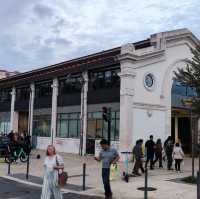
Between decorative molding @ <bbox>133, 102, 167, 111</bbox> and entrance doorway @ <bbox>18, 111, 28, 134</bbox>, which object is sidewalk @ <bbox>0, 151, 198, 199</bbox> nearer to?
decorative molding @ <bbox>133, 102, 167, 111</bbox>

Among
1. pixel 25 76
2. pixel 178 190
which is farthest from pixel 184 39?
pixel 178 190

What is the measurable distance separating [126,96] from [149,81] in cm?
260

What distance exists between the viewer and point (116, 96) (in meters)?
27.1

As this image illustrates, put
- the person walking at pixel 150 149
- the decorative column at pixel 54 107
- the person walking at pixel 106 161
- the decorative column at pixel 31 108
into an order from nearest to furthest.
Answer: the person walking at pixel 106 161 < the person walking at pixel 150 149 < the decorative column at pixel 54 107 < the decorative column at pixel 31 108

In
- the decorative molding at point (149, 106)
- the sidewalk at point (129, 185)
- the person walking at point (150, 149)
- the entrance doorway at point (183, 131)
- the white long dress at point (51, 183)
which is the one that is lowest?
the sidewalk at point (129, 185)

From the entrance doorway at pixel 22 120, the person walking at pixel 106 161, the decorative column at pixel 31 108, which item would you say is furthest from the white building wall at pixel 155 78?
the entrance doorway at pixel 22 120

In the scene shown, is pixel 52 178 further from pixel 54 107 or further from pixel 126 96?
pixel 54 107

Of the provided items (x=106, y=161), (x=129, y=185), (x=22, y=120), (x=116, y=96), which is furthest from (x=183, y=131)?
(x=106, y=161)

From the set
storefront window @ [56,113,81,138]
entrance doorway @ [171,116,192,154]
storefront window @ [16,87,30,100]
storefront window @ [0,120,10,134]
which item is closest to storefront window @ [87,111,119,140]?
storefront window @ [56,113,81,138]

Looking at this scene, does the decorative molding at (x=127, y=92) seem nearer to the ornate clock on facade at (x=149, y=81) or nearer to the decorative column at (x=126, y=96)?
the decorative column at (x=126, y=96)

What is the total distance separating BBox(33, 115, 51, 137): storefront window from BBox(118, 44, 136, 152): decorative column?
415 inches

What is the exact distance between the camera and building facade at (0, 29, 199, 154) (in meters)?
26.2

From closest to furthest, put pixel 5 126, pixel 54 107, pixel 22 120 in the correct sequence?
pixel 54 107 → pixel 22 120 → pixel 5 126

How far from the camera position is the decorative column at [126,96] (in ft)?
84.0
